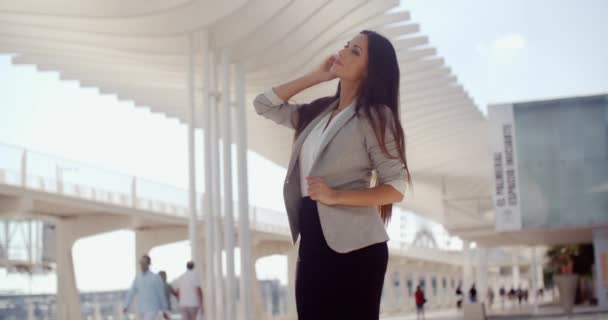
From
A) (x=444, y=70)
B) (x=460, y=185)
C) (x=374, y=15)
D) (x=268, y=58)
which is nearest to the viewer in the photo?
(x=374, y=15)

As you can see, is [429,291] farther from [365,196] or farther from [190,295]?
[365,196]

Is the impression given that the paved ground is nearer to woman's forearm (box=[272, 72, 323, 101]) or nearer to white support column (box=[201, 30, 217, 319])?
white support column (box=[201, 30, 217, 319])

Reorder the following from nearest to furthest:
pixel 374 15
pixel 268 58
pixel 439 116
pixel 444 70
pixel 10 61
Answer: pixel 374 15 < pixel 268 58 < pixel 10 61 < pixel 444 70 < pixel 439 116

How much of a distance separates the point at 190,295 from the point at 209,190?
13.8 ft

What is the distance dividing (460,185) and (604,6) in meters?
11.5

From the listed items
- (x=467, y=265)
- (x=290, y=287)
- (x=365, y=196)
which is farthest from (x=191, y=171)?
(x=467, y=265)

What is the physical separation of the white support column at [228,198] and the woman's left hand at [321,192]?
14940 millimetres

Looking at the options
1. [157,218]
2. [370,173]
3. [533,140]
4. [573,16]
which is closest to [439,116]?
[533,140]

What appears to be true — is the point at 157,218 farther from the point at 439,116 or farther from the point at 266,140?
the point at 439,116

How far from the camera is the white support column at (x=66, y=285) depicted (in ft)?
79.5

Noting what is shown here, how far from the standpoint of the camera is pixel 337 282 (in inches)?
93.3

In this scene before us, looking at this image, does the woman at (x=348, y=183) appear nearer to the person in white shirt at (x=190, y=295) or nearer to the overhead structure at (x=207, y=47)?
the overhead structure at (x=207, y=47)

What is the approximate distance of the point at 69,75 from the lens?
2080cm

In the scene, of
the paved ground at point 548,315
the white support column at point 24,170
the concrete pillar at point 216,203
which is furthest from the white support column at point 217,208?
the paved ground at point 548,315
